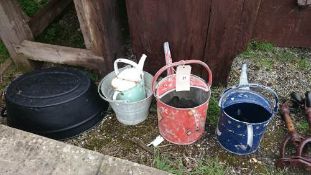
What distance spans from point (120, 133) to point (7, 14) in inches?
59.6

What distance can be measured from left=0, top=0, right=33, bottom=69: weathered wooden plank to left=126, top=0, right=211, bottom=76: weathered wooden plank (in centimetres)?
112

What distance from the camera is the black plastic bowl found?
2.46 meters

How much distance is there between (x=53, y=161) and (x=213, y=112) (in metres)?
1.45

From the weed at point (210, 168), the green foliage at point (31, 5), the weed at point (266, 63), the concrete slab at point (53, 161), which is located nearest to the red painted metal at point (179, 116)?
the weed at point (210, 168)

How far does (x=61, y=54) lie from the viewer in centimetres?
301

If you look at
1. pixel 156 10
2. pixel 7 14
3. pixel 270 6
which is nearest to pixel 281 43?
pixel 270 6

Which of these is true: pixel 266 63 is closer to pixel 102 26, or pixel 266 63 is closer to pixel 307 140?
pixel 307 140

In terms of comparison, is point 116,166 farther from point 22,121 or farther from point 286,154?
point 286,154

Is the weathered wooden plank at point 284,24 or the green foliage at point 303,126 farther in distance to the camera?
the weathered wooden plank at point 284,24

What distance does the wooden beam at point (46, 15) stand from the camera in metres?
3.26

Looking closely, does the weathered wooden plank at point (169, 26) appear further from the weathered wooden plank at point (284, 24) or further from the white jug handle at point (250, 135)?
the weathered wooden plank at point (284, 24)

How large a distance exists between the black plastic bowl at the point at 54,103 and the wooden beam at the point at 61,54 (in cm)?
24

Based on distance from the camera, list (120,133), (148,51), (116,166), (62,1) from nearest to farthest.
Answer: (116,166)
(120,133)
(148,51)
(62,1)

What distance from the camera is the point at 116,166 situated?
1964 millimetres
